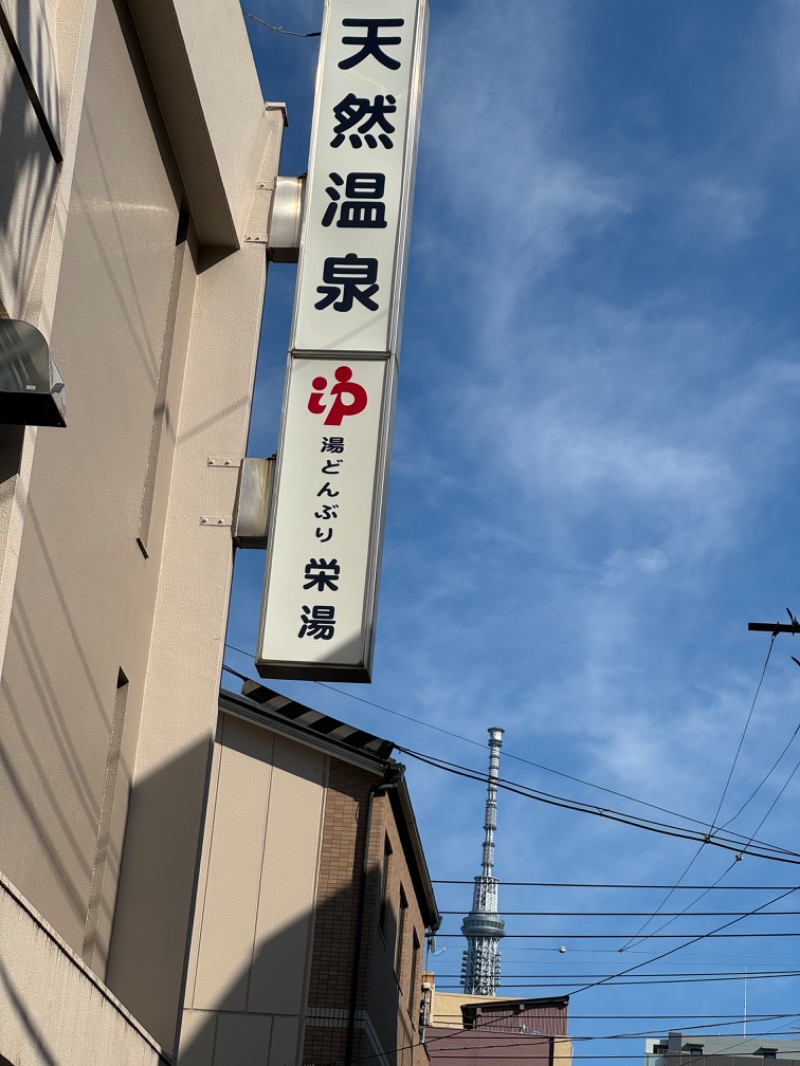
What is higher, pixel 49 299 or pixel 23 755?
pixel 49 299

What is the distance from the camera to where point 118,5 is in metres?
10.8

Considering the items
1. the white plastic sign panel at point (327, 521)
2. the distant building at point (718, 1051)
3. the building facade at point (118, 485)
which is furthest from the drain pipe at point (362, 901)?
the distant building at point (718, 1051)

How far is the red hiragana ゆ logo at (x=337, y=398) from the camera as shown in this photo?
11.3 m

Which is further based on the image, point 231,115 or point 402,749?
point 402,749

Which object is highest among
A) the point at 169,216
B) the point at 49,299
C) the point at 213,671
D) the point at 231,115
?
the point at 231,115

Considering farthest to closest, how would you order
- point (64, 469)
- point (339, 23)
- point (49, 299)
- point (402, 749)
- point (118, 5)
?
point (402, 749) → point (339, 23) → point (118, 5) → point (64, 469) → point (49, 299)

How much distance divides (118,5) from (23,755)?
556 cm

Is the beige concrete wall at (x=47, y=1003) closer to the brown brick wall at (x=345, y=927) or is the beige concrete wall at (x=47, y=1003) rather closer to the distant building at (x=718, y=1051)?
the brown brick wall at (x=345, y=927)

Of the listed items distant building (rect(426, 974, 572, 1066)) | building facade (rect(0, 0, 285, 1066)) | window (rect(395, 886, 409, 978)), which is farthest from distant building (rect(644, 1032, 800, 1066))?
building facade (rect(0, 0, 285, 1066))

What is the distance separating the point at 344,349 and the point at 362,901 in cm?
1394

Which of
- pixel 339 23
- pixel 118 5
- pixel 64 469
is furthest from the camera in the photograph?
pixel 339 23

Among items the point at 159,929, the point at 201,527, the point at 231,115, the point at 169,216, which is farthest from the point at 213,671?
the point at 231,115

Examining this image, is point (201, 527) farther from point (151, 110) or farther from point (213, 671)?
point (151, 110)

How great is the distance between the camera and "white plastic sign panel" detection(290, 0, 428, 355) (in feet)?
37.6
